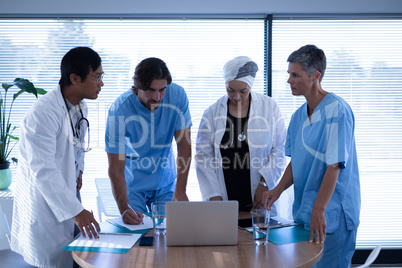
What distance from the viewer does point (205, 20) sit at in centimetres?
342

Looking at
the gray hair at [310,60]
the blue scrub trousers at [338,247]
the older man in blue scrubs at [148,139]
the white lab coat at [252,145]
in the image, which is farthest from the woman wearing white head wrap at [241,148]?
the blue scrub trousers at [338,247]

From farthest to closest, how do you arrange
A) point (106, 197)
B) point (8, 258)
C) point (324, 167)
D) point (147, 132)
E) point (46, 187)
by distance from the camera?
point (106, 197) → point (147, 132) → point (8, 258) → point (324, 167) → point (46, 187)

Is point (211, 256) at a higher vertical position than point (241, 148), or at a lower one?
lower

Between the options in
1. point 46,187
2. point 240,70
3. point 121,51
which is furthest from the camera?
point 121,51

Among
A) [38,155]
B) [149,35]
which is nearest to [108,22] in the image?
[149,35]

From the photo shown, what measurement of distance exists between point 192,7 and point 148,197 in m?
1.79

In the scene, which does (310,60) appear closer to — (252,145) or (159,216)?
(252,145)

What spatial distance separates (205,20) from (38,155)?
2175 mm

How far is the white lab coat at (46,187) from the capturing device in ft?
5.67

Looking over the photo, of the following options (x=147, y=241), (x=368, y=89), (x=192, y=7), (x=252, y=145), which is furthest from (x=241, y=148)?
(x=368, y=89)

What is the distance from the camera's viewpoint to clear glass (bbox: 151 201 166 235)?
5.63 ft

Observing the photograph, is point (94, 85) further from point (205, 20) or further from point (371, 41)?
point (371, 41)

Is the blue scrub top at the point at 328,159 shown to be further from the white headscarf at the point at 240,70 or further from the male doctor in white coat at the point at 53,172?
the male doctor in white coat at the point at 53,172

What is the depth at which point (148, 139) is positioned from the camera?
2334mm
